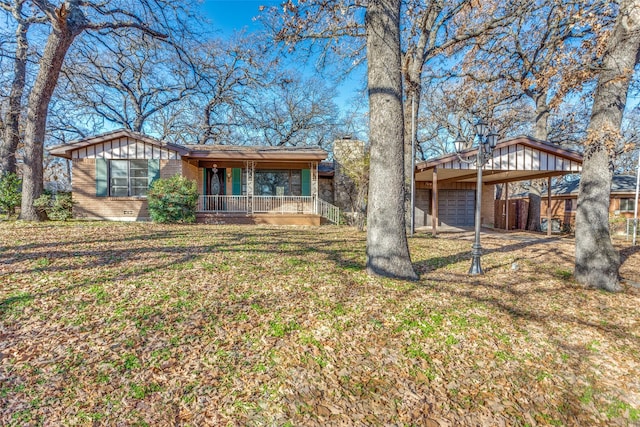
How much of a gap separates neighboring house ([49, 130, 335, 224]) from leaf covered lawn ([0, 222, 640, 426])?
7275mm

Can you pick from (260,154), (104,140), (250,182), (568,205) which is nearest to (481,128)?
(260,154)

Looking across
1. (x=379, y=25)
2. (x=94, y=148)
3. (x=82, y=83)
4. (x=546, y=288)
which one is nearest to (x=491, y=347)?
(x=546, y=288)

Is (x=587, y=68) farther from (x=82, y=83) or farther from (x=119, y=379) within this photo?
(x=82, y=83)

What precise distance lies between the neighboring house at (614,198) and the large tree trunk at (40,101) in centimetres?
2002

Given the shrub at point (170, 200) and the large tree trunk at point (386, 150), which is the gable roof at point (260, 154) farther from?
the large tree trunk at point (386, 150)

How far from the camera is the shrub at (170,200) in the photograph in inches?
415

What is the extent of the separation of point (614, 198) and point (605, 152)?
657 inches

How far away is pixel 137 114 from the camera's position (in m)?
19.9

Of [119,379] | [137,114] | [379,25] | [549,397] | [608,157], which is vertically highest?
[137,114]

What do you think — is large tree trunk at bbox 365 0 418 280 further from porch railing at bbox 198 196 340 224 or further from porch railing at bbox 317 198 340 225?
porch railing at bbox 317 198 340 225

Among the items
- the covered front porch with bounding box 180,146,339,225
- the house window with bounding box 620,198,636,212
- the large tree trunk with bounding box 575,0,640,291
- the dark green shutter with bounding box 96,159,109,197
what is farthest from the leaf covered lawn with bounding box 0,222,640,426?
the house window with bounding box 620,198,636,212

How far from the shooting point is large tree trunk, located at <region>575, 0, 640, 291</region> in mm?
5141

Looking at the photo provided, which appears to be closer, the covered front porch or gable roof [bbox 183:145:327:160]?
gable roof [bbox 183:145:327:160]

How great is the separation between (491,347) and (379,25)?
15.9ft
